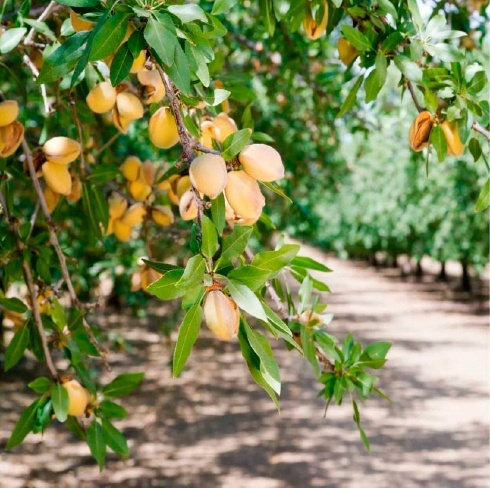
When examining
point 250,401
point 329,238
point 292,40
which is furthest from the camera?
point 329,238

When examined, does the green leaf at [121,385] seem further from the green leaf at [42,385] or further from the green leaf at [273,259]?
the green leaf at [273,259]

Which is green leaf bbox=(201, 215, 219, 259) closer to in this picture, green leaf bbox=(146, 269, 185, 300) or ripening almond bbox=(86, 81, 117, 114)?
green leaf bbox=(146, 269, 185, 300)

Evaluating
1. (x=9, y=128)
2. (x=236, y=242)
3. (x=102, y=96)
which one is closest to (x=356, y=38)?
(x=102, y=96)

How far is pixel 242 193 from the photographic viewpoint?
1.01 m

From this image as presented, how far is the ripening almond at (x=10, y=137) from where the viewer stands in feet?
4.62

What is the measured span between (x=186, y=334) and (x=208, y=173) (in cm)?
22

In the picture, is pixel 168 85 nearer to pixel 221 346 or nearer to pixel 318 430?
pixel 318 430

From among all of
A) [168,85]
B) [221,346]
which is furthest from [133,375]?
[221,346]

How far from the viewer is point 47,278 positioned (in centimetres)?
172

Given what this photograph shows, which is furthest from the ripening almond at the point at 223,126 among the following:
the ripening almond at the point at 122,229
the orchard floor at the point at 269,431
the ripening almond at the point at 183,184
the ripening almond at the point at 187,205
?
the orchard floor at the point at 269,431

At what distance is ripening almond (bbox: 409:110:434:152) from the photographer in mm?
1356

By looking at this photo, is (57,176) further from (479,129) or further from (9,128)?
(479,129)

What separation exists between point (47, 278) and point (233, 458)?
3.78m

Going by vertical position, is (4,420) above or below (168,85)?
below
